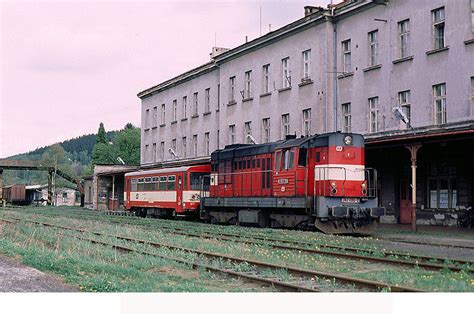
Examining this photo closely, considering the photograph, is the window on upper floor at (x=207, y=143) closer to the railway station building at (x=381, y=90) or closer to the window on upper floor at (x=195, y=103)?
the railway station building at (x=381, y=90)

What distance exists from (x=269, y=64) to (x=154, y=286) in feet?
100

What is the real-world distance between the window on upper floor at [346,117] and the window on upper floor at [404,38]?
4.66 metres

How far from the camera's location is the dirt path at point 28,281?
11.8m

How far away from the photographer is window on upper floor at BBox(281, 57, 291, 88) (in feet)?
129

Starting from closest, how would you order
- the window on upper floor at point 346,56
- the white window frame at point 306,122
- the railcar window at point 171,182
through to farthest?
the window on upper floor at point 346,56
the railcar window at point 171,182
the white window frame at point 306,122

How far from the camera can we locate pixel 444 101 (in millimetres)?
29609

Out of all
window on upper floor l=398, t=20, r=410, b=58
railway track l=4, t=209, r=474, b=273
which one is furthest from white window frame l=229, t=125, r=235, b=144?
railway track l=4, t=209, r=474, b=273

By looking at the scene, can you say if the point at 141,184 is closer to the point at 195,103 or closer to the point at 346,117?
the point at 195,103

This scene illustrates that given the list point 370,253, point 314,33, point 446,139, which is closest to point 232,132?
point 314,33

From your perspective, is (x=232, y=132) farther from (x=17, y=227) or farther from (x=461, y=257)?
(x=461, y=257)

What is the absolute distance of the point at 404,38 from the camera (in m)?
32.0

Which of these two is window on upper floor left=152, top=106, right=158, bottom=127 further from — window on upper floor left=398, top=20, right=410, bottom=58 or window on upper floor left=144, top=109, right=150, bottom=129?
window on upper floor left=398, top=20, right=410, bottom=58

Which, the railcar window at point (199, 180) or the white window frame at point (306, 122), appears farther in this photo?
the white window frame at point (306, 122)

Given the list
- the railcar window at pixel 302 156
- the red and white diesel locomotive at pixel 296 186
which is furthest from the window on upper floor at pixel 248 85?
the railcar window at pixel 302 156
